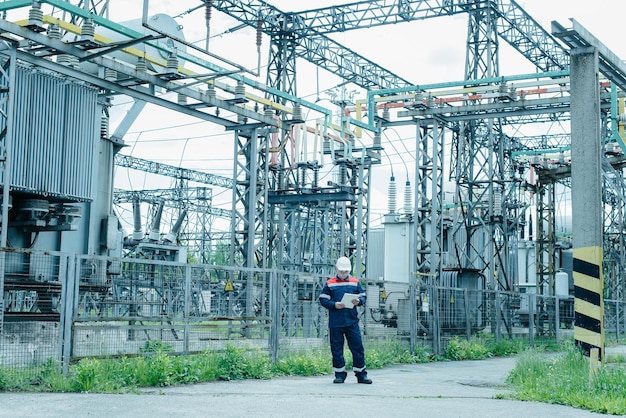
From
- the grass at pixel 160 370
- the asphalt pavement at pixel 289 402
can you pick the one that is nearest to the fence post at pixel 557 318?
the grass at pixel 160 370

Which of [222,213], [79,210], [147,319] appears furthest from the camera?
[222,213]

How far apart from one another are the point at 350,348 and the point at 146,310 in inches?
123

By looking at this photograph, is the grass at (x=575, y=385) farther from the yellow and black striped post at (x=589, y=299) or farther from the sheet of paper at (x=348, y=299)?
the sheet of paper at (x=348, y=299)

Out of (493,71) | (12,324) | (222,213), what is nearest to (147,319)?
(12,324)

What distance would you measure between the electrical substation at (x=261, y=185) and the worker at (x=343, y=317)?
158 centimetres

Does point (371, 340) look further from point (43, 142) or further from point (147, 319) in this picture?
point (43, 142)

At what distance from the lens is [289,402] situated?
9.76 m

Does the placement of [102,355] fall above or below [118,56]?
below

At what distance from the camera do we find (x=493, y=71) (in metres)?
31.8

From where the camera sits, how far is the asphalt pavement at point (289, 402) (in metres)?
8.73

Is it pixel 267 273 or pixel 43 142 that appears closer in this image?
pixel 267 273

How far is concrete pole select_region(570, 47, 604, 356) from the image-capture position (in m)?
11.2

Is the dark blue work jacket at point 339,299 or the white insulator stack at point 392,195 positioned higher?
the white insulator stack at point 392,195

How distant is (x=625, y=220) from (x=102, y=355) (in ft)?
120
